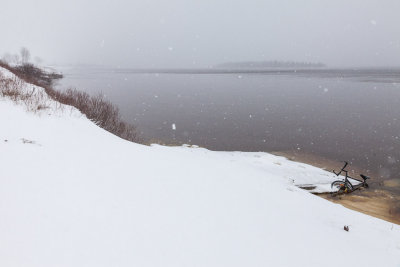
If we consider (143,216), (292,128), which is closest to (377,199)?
(143,216)

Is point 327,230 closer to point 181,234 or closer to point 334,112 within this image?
point 181,234

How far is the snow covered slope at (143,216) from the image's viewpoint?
3123mm

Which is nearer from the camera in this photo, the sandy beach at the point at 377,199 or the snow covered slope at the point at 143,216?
the snow covered slope at the point at 143,216

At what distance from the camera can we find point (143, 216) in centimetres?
402

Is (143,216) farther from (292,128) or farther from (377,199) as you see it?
(292,128)

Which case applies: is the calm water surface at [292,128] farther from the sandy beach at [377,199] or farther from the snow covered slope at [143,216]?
the snow covered slope at [143,216]

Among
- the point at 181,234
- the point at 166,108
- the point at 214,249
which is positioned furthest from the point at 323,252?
the point at 166,108

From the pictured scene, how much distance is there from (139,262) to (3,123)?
598 cm

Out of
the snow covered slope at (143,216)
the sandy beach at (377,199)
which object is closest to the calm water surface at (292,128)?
the sandy beach at (377,199)

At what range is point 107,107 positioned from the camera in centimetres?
2014

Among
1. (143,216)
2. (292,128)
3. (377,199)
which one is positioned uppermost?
(143,216)

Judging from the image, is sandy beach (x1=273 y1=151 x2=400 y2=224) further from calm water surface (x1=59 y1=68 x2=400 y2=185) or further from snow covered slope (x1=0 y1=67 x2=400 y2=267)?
snow covered slope (x1=0 y1=67 x2=400 y2=267)

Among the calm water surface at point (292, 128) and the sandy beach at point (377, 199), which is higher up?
the calm water surface at point (292, 128)

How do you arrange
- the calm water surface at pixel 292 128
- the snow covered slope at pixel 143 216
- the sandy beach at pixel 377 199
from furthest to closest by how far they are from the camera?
the calm water surface at pixel 292 128, the sandy beach at pixel 377 199, the snow covered slope at pixel 143 216
